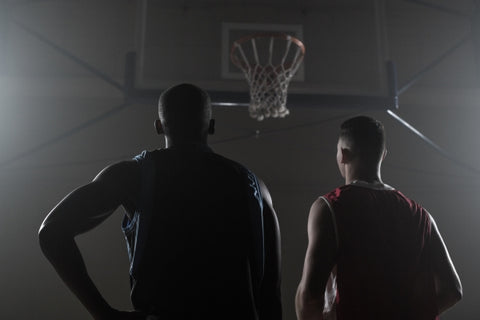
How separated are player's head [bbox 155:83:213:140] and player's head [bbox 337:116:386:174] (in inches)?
26.7

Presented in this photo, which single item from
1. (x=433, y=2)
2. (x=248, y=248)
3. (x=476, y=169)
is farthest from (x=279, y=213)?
(x=248, y=248)

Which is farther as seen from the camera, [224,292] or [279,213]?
[279,213]

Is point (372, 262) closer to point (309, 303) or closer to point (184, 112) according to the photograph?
point (309, 303)

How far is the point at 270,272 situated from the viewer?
4.12 feet

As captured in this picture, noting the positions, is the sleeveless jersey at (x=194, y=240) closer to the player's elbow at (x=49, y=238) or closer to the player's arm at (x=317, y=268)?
the player's elbow at (x=49, y=238)

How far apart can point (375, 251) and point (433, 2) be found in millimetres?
6128

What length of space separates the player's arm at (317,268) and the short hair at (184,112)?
0.56m

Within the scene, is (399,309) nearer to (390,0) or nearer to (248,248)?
(248,248)

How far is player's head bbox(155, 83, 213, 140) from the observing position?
1.35 metres

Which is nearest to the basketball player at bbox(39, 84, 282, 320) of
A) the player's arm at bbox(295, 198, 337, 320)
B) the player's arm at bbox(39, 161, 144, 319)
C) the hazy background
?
the player's arm at bbox(39, 161, 144, 319)

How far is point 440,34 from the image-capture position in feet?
21.1

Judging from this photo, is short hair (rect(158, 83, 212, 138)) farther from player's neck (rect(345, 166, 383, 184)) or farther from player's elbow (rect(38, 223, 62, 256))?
player's neck (rect(345, 166, 383, 184))

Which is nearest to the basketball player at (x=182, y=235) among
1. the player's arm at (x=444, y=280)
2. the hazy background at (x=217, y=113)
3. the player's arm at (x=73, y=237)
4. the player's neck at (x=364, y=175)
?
the player's arm at (x=73, y=237)

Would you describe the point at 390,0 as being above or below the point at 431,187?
above
